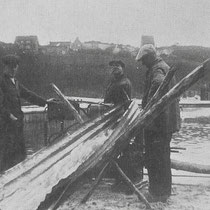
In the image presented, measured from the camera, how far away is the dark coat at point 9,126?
5983 millimetres

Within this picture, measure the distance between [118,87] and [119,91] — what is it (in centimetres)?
7

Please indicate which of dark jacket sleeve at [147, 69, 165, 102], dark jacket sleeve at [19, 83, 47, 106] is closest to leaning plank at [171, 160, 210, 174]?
dark jacket sleeve at [147, 69, 165, 102]

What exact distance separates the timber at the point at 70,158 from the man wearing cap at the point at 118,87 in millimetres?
1114

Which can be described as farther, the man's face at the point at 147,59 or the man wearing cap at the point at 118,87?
the man wearing cap at the point at 118,87

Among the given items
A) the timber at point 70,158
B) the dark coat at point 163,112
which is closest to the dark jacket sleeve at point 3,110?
the timber at point 70,158

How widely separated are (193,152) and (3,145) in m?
5.15

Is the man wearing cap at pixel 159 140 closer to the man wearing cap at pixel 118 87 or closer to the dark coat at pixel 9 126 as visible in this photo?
the man wearing cap at pixel 118 87

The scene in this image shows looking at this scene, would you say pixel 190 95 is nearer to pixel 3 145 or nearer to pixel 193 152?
pixel 193 152

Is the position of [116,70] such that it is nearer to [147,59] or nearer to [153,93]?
[147,59]

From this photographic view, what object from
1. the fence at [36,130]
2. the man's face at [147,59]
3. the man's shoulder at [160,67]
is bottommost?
the fence at [36,130]

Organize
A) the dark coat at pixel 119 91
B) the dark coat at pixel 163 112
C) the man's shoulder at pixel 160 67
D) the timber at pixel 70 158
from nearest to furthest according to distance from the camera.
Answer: the timber at pixel 70 158, the dark coat at pixel 163 112, the man's shoulder at pixel 160 67, the dark coat at pixel 119 91

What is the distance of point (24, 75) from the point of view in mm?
41938

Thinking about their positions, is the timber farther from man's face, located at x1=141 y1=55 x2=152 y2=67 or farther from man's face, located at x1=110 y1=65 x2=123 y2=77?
man's face, located at x1=110 y1=65 x2=123 y2=77

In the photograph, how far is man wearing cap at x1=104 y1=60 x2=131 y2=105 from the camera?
6.73m
